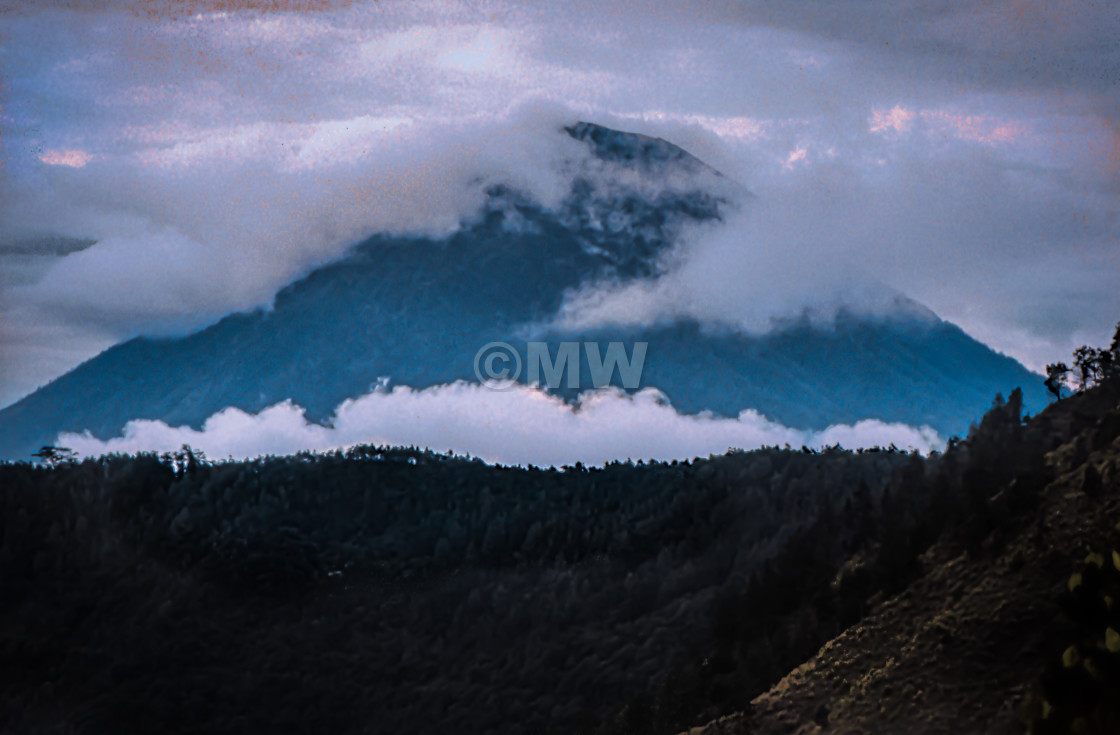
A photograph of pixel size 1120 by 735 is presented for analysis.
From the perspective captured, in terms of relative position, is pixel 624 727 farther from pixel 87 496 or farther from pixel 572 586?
pixel 87 496

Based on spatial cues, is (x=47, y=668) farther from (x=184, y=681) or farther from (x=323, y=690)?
(x=323, y=690)

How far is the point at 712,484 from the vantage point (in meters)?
109

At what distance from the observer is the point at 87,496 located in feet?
376

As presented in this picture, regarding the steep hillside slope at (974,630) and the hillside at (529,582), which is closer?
the steep hillside slope at (974,630)

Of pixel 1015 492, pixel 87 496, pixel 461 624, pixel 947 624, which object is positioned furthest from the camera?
pixel 87 496

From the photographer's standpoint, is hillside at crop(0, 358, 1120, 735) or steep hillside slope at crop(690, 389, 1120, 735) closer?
steep hillside slope at crop(690, 389, 1120, 735)

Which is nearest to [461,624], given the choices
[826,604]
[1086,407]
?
[826,604]

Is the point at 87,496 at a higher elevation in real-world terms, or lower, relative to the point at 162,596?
higher

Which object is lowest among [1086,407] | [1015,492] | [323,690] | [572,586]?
[323,690]

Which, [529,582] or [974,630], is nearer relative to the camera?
[974,630]

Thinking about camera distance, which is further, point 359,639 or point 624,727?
point 359,639

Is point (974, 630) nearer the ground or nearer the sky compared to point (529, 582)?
nearer the sky

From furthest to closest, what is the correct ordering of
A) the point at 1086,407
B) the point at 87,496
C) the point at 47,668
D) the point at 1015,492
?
the point at 87,496, the point at 47,668, the point at 1086,407, the point at 1015,492

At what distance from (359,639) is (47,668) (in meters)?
24.7
